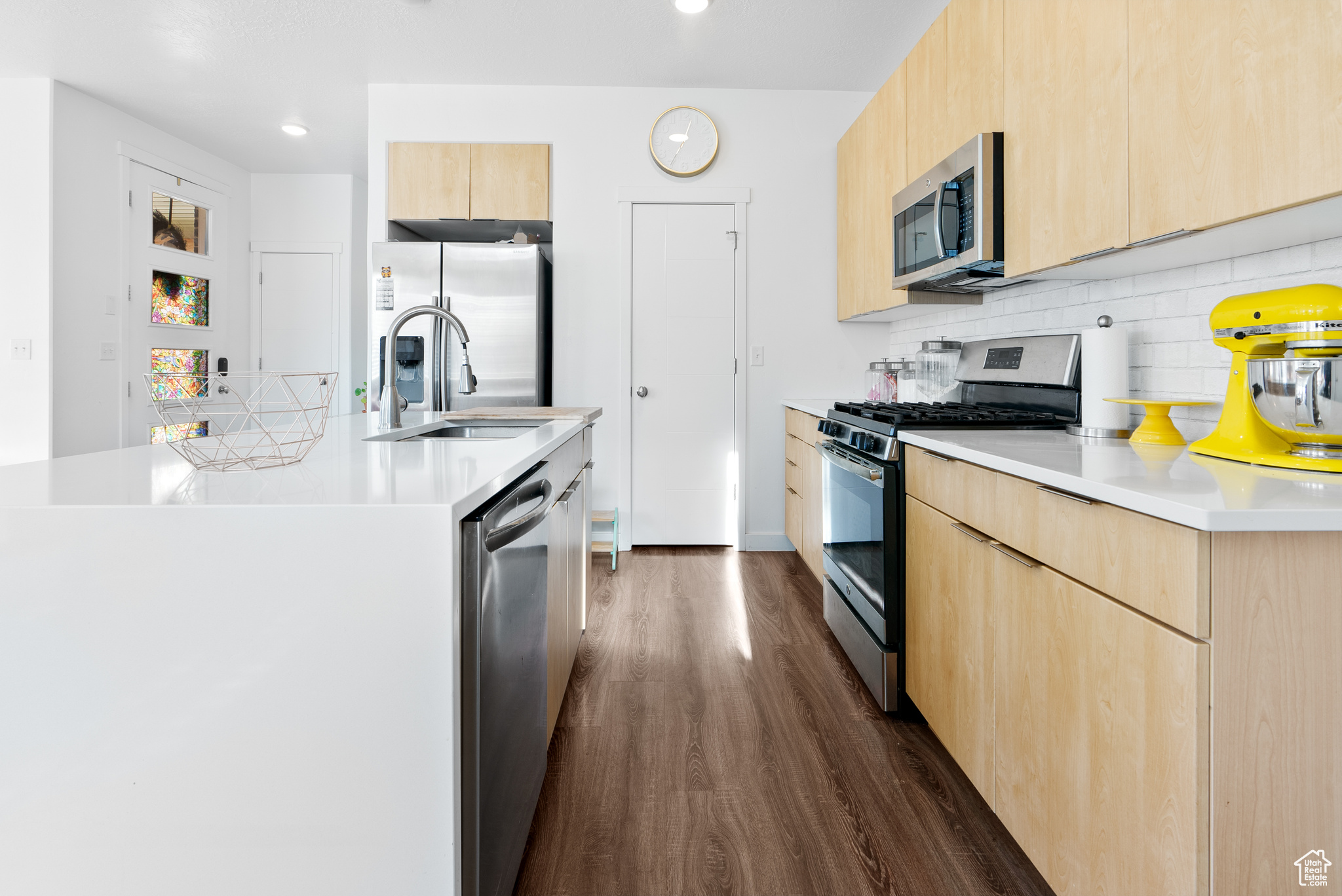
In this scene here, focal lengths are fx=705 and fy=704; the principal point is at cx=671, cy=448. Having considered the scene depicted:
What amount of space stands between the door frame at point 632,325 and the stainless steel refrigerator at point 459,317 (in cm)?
49

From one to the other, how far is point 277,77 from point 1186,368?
14.6ft

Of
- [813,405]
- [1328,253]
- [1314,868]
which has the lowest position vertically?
[1314,868]

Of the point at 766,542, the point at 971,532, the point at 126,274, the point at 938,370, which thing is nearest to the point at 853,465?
the point at 971,532

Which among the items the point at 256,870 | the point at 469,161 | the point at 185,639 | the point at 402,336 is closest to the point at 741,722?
the point at 256,870

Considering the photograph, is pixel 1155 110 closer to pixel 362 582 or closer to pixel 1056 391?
pixel 1056 391

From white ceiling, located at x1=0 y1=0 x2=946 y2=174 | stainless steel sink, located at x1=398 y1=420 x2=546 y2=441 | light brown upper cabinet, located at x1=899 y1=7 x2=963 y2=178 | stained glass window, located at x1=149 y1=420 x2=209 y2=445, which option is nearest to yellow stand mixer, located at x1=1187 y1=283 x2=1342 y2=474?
light brown upper cabinet, located at x1=899 y1=7 x2=963 y2=178

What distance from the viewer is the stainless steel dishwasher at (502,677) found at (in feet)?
3.18

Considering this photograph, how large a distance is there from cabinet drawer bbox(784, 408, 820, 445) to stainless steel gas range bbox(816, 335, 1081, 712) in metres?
0.55

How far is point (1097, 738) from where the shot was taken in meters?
1.08

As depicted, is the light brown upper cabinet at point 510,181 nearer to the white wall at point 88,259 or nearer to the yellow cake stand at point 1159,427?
the white wall at point 88,259

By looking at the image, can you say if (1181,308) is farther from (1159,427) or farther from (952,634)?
(952,634)

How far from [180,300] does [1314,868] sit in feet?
19.8

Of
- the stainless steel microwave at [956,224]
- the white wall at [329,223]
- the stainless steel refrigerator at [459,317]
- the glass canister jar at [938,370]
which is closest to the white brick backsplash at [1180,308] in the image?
the stainless steel microwave at [956,224]

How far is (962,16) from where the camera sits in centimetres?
227
